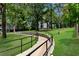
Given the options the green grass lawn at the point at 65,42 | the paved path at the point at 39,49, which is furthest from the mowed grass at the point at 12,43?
the green grass lawn at the point at 65,42

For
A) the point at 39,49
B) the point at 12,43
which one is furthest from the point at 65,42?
the point at 12,43

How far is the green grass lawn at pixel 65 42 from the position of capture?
19.5ft

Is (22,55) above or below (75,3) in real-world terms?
below

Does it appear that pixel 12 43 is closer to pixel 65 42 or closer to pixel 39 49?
pixel 39 49

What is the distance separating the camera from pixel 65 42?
19.8 feet

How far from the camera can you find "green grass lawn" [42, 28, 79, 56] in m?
5.95

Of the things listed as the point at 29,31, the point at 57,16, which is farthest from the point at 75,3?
the point at 29,31

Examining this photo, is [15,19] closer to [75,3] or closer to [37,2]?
[37,2]

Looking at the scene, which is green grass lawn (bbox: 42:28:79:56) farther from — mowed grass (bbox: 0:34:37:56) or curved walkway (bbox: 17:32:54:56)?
mowed grass (bbox: 0:34:37:56)

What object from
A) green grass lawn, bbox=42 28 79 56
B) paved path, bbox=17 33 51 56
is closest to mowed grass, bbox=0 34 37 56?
paved path, bbox=17 33 51 56

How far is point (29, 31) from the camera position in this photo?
603cm

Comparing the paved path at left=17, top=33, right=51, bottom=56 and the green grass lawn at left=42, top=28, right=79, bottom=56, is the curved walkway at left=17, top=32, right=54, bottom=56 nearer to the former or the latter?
the paved path at left=17, top=33, right=51, bottom=56

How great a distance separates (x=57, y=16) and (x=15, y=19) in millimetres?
538

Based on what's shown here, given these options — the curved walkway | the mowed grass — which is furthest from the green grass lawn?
the mowed grass
